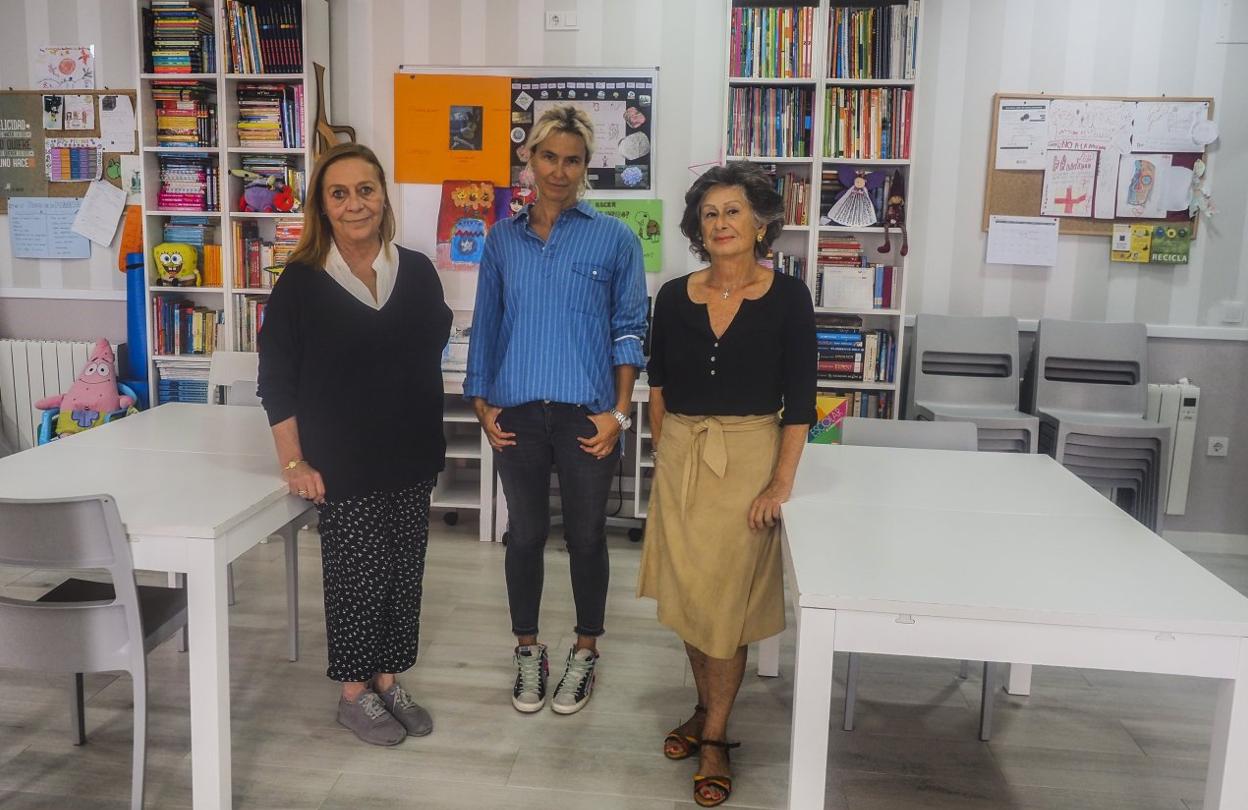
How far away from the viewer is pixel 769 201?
1976mm

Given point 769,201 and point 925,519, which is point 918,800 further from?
point 769,201

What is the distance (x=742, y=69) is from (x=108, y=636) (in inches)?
126

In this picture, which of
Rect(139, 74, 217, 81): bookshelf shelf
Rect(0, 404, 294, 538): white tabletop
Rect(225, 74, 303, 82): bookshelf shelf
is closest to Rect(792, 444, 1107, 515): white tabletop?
Rect(0, 404, 294, 538): white tabletop

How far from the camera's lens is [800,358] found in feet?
6.48

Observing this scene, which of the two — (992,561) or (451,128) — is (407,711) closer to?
(992,561)

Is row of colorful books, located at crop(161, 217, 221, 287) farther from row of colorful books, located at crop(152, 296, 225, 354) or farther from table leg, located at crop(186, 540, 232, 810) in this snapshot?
table leg, located at crop(186, 540, 232, 810)

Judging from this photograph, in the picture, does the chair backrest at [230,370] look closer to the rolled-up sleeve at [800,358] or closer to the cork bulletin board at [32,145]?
the cork bulletin board at [32,145]

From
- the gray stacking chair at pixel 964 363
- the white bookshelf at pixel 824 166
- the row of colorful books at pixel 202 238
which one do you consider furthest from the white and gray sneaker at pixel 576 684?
the row of colorful books at pixel 202 238

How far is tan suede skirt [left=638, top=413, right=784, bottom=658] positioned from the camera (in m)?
1.99

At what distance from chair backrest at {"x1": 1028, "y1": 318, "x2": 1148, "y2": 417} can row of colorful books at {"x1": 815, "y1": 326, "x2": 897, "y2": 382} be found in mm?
630

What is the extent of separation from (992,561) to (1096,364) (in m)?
2.73

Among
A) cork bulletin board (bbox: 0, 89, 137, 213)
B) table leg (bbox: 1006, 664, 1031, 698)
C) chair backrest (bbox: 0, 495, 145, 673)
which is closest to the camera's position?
chair backrest (bbox: 0, 495, 145, 673)

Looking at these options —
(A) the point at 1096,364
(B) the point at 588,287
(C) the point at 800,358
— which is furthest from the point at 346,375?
(A) the point at 1096,364

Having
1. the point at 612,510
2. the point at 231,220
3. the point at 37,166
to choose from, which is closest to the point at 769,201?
the point at 612,510
